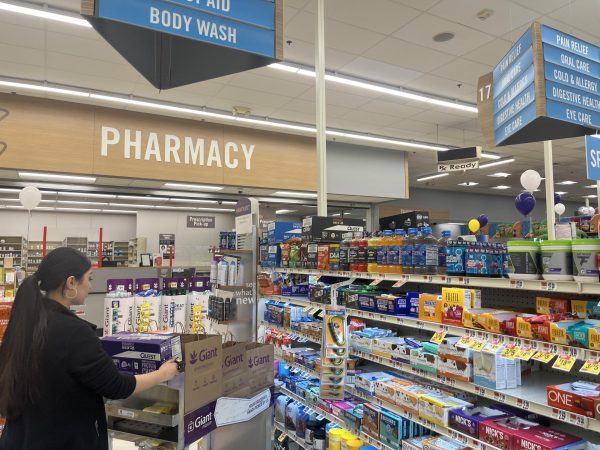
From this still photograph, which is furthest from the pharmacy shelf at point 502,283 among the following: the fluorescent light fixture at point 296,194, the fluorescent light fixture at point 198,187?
the fluorescent light fixture at point 296,194

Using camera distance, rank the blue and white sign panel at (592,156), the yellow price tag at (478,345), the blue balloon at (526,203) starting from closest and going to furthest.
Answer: the yellow price tag at (478,345)
the blue and white sign panel at (592,156)
the blue balloon at (526,203)

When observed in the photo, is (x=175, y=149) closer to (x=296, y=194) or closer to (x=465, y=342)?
(x=296, y=194)

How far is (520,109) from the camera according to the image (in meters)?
2.86

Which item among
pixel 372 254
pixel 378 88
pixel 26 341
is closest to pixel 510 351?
pixel 372 254

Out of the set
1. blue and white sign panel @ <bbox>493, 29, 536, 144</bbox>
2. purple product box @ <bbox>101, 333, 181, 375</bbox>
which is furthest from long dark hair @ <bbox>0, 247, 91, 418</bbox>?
blue and white sign panel @ <bbox>493, 29, 536, 144</bbox>

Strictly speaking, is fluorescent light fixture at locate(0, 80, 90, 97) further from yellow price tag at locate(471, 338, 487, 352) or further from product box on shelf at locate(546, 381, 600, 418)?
product box on shelf at locate(546, 381, 600, 418)

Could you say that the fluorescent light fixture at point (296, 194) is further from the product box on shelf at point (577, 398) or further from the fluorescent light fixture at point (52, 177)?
the product box on shelf at point (577, 398)

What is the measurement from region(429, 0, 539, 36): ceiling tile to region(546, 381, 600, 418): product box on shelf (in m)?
4.05

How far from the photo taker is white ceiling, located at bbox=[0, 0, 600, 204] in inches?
187

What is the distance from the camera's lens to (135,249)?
14.6m

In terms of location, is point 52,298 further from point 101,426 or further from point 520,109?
point 520,109

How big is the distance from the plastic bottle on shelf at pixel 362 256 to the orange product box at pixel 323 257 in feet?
1.37

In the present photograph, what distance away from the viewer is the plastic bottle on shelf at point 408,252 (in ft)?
9.10

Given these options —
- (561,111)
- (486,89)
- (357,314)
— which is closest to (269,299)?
(357,314)
